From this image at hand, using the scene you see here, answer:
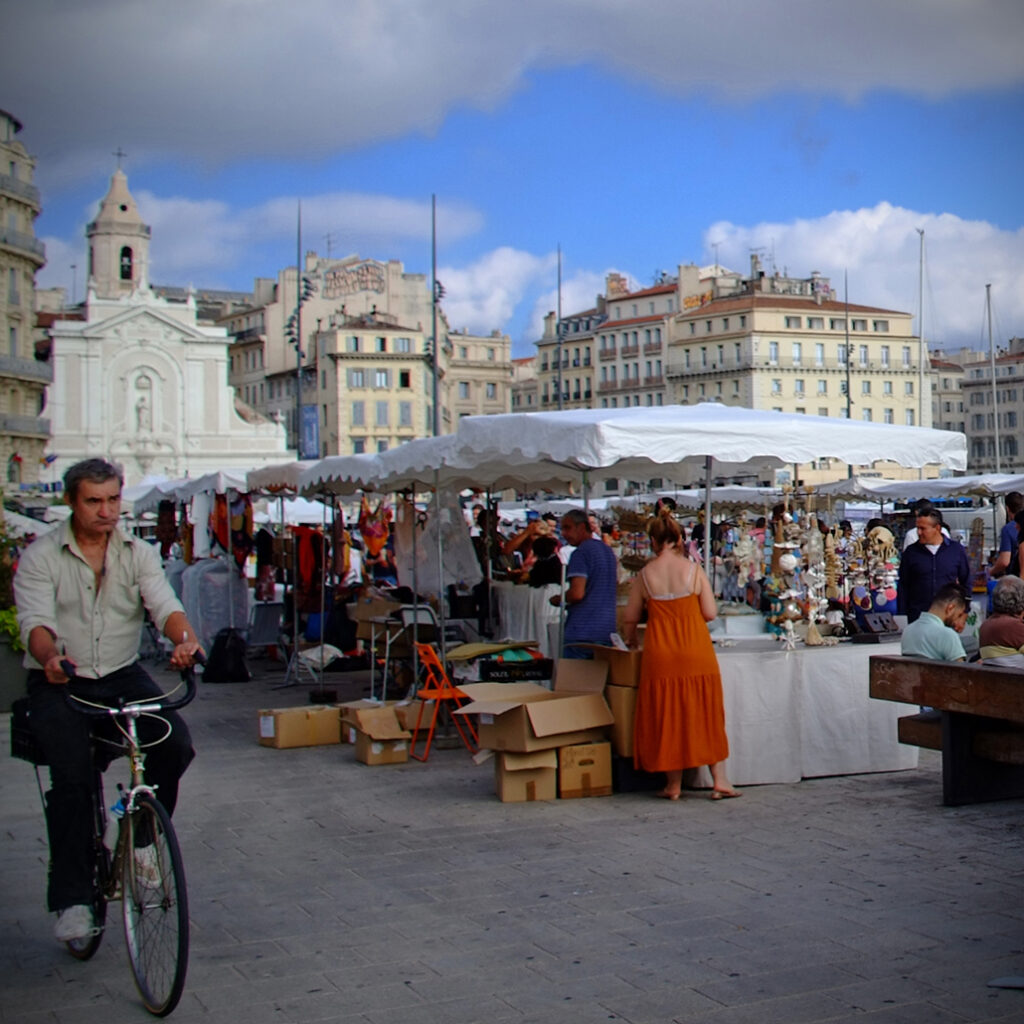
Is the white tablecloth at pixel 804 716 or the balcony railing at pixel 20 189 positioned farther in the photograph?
the balcony railing at pixel 20 189

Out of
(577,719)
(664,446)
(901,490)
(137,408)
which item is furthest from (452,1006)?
(137,408)

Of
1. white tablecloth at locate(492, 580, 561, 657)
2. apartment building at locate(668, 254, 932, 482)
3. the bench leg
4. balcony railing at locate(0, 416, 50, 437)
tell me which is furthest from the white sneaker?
apartment building at locate(668, 254, 932, 482)

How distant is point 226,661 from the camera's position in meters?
14.7

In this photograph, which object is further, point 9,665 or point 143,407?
point 143,407

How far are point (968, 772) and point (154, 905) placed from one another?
4.65 metres

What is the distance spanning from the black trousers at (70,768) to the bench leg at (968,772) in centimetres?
411

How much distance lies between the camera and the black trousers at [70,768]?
15.1 feet

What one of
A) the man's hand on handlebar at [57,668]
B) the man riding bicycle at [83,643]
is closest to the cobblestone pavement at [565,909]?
the man riding bicycle at [83,643]

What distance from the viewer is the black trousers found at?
4.62 meters

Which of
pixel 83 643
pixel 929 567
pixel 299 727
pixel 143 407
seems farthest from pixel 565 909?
pixel 143 407

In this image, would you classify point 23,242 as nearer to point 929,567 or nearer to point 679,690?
point 929,567

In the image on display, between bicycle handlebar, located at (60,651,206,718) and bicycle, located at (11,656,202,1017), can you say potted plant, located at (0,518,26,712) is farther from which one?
bicycle handlebar, located at (60,651,206,718)

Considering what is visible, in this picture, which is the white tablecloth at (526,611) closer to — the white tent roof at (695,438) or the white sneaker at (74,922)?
the white tent roof at (695,438)

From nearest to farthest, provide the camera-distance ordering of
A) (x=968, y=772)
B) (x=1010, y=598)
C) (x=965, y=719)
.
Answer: (x=965, y=719)
(x=968, y=772)
(x=1010, y=598)
